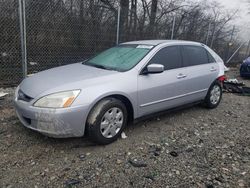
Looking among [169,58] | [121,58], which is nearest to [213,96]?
[169,58]

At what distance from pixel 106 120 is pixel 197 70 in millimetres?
2378

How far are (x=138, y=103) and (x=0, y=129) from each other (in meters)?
2.23

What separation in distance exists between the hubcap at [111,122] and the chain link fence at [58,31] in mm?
3344

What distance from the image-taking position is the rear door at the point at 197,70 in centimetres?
438

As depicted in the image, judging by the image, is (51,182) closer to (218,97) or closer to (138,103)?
(138,103)

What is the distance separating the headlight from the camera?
2.84 m

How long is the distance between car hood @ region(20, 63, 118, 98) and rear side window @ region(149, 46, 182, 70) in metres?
0.87

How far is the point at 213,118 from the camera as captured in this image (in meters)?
4.70

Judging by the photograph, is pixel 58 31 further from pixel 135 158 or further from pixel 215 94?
pixel 135 158

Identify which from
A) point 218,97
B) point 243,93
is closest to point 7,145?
point 218,97

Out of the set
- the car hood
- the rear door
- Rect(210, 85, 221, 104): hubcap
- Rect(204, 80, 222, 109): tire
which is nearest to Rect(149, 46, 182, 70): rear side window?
the rear door

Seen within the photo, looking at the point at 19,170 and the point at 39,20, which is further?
the point at 39,20

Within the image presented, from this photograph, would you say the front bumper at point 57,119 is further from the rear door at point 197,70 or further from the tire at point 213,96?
the tire at point 213,96

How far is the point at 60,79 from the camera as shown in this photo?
10.6ft
